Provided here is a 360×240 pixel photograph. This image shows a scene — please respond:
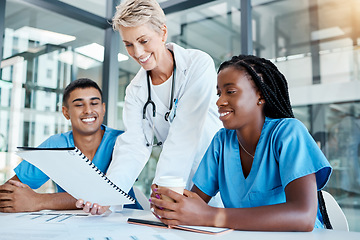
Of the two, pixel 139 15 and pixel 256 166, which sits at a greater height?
pixel 139 15

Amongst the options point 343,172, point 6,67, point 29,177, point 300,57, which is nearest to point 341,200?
point 343,172

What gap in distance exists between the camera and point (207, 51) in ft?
8.11

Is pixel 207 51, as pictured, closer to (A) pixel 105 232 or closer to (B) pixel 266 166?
(B) pixel 266 166

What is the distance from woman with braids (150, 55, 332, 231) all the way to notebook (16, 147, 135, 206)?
0.17 meters

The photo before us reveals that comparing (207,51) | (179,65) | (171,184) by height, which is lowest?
(171,184)

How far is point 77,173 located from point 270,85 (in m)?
0.69

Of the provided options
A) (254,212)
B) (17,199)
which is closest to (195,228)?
(254,212)

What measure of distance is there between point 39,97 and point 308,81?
1927 mm

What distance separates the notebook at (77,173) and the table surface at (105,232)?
0.07 meters

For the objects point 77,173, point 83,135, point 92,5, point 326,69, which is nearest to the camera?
point 77,173

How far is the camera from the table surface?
29.8 inches

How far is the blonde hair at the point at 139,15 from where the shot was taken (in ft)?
4.44

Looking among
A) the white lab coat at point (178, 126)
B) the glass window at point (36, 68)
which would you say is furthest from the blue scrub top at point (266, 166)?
the glass window at point (36, 68)

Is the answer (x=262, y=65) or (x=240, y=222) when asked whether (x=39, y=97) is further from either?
(x=240, y=222)
